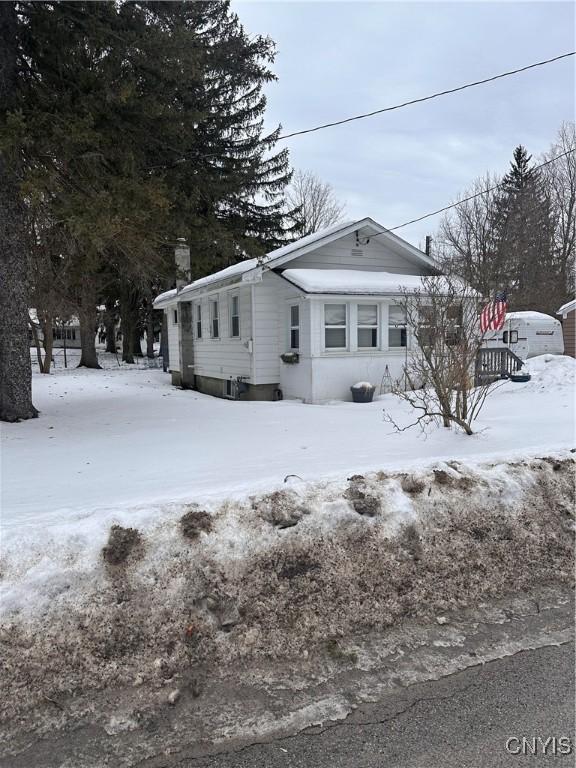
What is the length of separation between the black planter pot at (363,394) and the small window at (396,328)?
1800 mm

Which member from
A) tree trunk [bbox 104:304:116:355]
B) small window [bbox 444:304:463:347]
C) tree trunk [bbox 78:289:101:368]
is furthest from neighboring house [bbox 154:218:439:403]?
tree trunk [bbox 104:304:116:355]

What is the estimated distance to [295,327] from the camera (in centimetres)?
1205

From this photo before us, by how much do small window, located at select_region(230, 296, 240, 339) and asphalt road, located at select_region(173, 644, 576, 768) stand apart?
452 inches

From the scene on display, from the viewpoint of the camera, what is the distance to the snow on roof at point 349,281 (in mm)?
11167

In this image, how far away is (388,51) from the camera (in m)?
8.09

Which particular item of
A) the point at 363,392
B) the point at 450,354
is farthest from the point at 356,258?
the point at 450,354

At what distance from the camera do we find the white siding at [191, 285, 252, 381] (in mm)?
12805

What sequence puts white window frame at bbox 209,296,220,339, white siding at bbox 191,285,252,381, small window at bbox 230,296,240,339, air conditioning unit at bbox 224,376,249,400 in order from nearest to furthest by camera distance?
white siding at bbox 191,285,252,381 < air conditioning unit at bbox 224,376,249,400 < small window at bbox 230,296,240,339 < white window frame at bbox 209,296,220,339

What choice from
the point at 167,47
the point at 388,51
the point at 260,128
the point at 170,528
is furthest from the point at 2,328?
the point at 260,128

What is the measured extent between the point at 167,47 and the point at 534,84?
697cm

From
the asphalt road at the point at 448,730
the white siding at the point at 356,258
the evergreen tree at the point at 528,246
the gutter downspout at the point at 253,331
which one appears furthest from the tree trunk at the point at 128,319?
the asphalt road at the point at 448,730

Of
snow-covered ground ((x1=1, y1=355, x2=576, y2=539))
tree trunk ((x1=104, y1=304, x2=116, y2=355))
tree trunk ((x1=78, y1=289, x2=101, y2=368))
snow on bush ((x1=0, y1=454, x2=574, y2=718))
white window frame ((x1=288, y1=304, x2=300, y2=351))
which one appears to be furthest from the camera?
tree trunk ((x1=104, y1=304, x2=116, y2=355))

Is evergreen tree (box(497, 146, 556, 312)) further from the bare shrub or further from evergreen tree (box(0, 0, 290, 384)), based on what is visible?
evergreen tree (box(0, 0, 290, 384))

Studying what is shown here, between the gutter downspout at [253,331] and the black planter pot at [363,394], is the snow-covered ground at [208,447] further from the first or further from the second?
the gutter downspout at [253,331]
